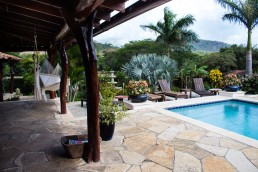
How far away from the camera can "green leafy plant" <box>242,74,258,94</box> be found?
10.6 metres

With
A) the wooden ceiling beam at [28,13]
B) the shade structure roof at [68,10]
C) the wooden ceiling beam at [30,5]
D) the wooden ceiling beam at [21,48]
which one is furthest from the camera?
the wooden ceiling beam at [21,48]

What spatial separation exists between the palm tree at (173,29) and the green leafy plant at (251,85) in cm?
703

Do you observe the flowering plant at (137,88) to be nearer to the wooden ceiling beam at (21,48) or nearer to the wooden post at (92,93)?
the wooden post at (92,93)

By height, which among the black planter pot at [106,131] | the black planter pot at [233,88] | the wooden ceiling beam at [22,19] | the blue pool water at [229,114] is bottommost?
the blue pool water at [229,114]

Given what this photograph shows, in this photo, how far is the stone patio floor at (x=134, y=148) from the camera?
10.5 feet

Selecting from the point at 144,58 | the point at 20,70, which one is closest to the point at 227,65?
the point at 144,58

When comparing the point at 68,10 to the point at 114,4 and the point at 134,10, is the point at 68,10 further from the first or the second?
the point at 134,10

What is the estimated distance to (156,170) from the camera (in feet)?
10.1

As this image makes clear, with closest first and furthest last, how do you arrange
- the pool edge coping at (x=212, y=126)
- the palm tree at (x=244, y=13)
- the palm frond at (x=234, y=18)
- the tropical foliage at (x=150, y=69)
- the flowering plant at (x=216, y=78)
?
1. the pool edge coping at (x=212, y=126)
2. the tropical foliage at (x=150, y=69)
3. the flowering plant at (x=216, y=78)
4. the palm tree at (x=244, y=13)
5. the palm frond at (x=234, y=18)

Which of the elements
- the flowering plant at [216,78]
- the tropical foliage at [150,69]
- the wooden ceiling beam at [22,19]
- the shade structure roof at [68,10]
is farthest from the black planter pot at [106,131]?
the flowering plant at [216,78]

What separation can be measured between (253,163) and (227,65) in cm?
1631

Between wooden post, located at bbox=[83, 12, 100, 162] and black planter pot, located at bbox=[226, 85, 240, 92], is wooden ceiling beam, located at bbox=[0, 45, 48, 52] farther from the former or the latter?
black planter pot, located at bbox=[226, 85, 240, 92]

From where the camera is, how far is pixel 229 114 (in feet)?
25.6

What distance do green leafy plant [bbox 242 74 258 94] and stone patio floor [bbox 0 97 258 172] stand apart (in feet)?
22.9
